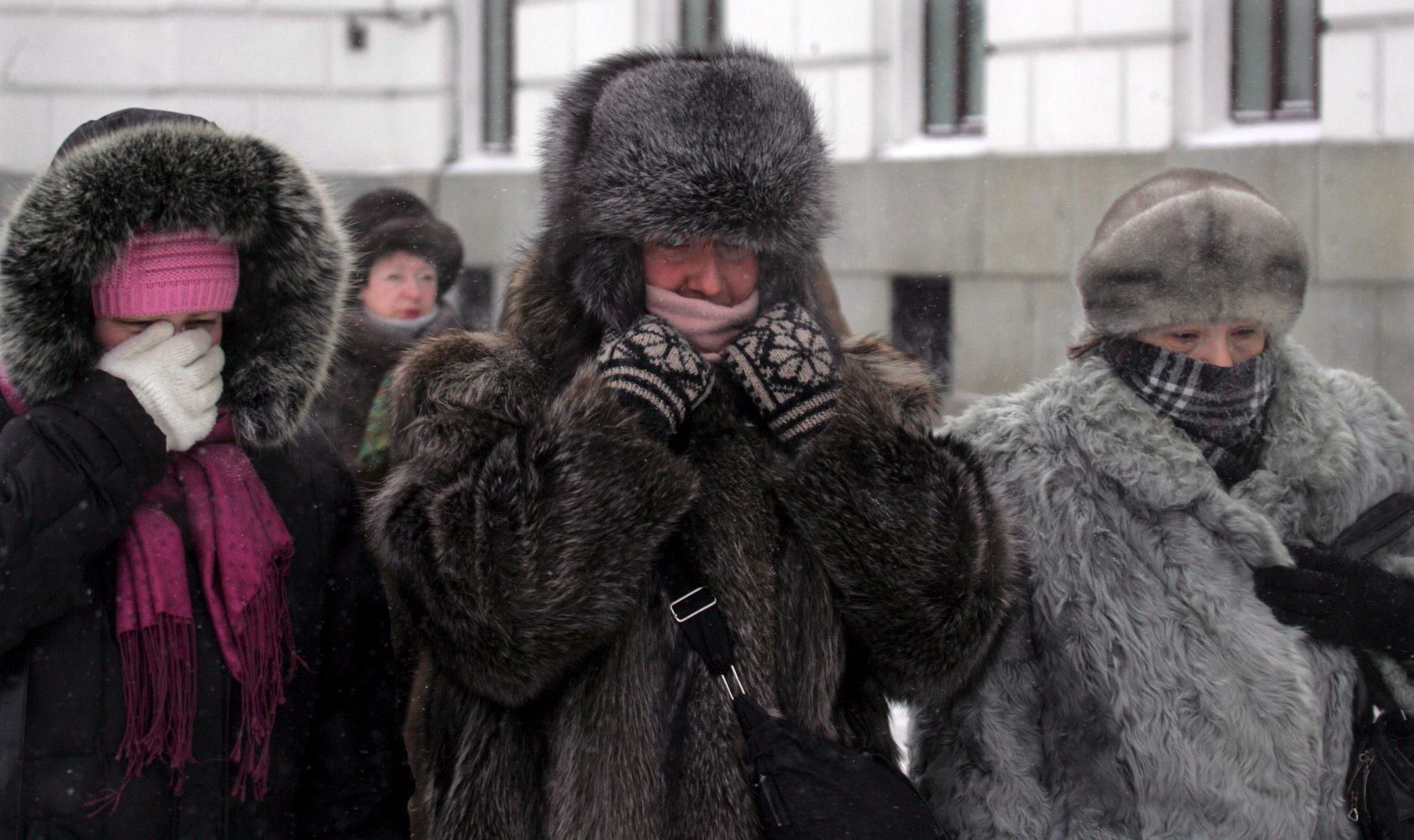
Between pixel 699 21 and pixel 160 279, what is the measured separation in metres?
7.34

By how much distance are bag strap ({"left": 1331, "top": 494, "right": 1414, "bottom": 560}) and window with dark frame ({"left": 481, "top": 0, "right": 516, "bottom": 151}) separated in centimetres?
783

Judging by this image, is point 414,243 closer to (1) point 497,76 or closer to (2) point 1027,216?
(2) point 1027,216

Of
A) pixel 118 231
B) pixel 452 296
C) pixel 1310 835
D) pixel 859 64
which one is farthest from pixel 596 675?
pixel 452 296

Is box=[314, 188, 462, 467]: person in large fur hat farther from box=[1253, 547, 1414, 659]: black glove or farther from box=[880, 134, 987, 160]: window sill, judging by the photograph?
box=[880, 134, 987, 160]: window sill

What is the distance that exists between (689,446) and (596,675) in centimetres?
37

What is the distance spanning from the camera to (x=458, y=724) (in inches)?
87.7

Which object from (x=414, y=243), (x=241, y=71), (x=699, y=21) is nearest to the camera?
(x=414, y=243)

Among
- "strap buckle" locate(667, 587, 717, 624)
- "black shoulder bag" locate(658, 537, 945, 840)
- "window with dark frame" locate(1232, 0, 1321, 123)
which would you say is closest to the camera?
"black shoulder bag" locate(658, 537, 945, 840)

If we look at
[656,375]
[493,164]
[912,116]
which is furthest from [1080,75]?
[656,375]

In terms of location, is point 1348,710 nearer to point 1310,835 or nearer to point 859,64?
point 1310,835

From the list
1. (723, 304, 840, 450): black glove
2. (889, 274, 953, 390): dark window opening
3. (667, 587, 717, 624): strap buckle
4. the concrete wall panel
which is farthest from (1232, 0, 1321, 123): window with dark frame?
(667, 587, 717, 624): strap buckle

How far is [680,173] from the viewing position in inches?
87.8

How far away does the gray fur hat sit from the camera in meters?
2.45

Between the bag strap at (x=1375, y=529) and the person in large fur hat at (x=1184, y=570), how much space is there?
2cm
